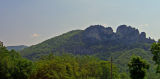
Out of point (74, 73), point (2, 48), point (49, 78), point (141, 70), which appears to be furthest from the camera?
point (2, 48)

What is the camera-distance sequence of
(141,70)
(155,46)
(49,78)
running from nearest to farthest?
(155,46), (141,70), (49,78)

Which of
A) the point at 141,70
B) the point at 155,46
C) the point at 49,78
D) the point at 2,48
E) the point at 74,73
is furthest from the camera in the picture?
the point at 2,48

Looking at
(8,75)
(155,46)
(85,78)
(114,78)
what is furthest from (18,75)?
(155,46)

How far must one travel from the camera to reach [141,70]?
3444cm

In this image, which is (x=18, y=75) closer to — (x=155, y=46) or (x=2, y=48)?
(x=2, y=48)

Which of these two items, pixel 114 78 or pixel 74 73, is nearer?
pixel 74 73

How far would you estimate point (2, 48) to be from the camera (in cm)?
5334

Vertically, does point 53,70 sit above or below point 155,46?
below

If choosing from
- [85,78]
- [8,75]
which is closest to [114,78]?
[85,78]

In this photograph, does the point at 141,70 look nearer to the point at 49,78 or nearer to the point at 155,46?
the point at 155,46

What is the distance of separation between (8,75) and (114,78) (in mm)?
28050

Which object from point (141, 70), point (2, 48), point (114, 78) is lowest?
Answer: point (114, 78)

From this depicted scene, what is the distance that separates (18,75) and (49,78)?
7.39m

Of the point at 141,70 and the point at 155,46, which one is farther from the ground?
the point at 155,46
